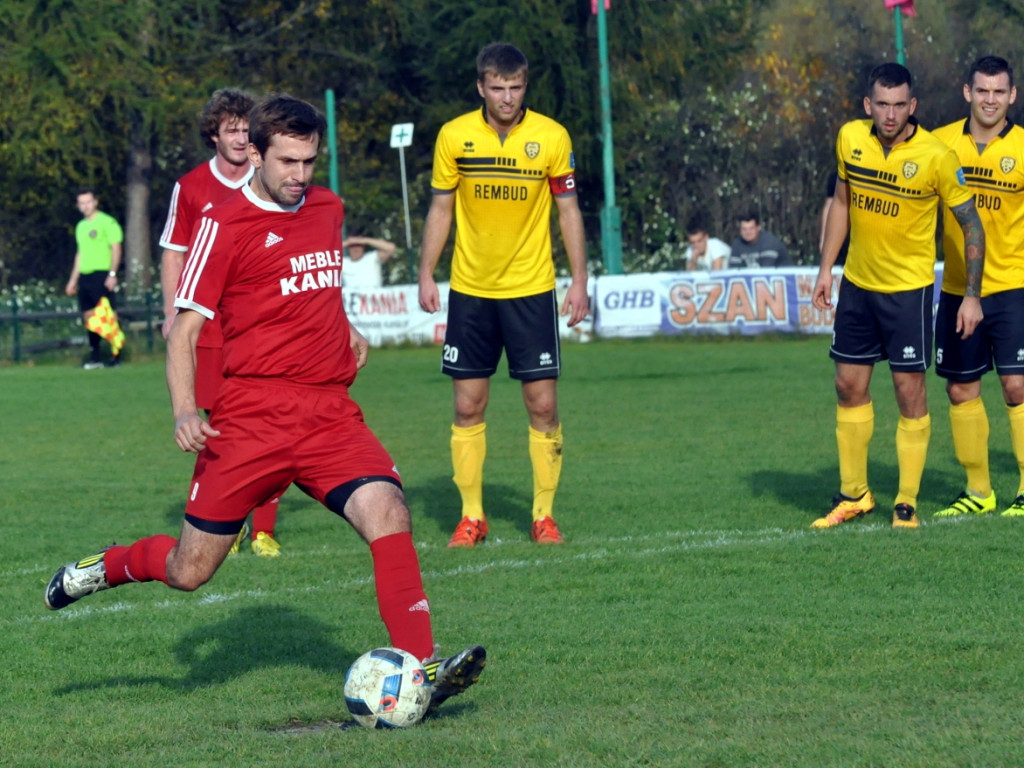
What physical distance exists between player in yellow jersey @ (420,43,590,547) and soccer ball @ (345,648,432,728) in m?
3.09

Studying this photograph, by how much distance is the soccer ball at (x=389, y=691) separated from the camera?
446 centimetres

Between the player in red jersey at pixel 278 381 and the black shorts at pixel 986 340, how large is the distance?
4.10 meters

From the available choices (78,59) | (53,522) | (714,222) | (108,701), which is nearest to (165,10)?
(78,59)

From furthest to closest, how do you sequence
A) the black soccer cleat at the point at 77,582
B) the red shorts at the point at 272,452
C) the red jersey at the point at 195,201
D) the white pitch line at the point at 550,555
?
the red jersey at the point at 195,201 → the white pitch line at the point at 550,555 → the black soccer cleat at the point at 77,582 → the red shorts at the point at 272,452

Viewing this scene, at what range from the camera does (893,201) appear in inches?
298

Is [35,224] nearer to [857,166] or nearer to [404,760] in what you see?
[857,166]

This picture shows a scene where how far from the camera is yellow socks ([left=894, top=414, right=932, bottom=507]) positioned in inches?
304

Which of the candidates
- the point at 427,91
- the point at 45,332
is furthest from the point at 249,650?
the point at 427,91

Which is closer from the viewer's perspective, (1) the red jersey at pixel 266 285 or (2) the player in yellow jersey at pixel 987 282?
(1) the red jersey at pixel 266 285

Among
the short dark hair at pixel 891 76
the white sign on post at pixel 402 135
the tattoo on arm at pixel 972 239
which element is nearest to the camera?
the short dark hair at pixel 891 76

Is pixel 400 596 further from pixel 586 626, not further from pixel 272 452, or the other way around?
pixel 586 626

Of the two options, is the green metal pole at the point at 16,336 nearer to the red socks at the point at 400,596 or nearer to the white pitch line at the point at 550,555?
the white pitch line at the point at 550,555

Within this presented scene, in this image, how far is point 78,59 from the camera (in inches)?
1287

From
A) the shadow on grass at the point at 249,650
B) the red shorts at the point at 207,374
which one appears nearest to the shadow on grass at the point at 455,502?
the red shorts at the point at 207,374
